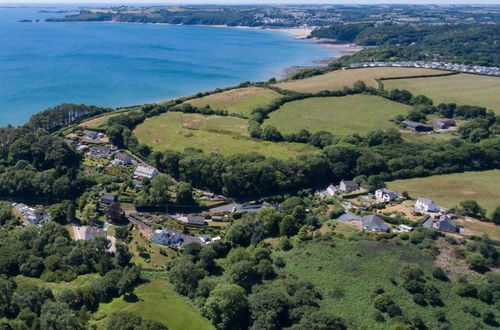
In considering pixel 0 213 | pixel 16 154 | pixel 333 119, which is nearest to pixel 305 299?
pixel 0 213

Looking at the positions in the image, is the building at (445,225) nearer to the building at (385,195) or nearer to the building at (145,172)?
the building at (385,195)

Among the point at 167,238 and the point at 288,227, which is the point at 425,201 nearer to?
the point at 288,227

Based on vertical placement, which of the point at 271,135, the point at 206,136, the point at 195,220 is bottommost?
the point at 195,220

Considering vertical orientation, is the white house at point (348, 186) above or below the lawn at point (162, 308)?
above

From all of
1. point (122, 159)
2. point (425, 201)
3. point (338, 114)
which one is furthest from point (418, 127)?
point (122, 159)

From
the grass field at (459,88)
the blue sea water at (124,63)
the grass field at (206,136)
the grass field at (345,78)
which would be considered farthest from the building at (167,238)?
the grass field at (459,88)
